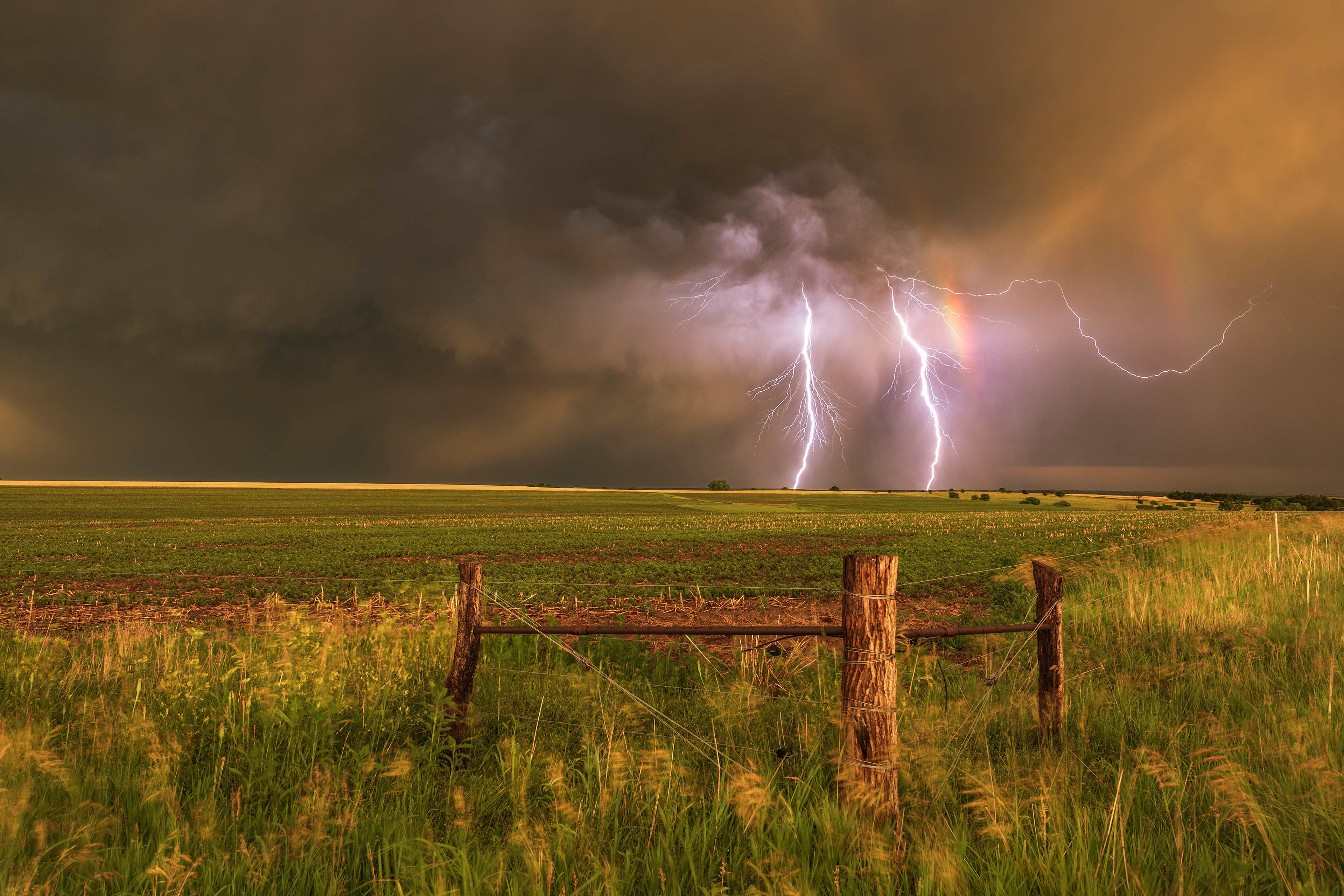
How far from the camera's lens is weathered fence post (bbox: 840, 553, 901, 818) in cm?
354

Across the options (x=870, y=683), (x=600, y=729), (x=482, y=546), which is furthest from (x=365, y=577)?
(x=870, y=683)

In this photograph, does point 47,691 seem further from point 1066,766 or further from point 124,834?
point 1066,766

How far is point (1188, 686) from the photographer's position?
6.04 m

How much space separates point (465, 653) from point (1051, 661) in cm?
479

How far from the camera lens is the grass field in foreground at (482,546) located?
63.5 ft

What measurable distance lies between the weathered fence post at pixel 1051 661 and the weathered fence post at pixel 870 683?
201cm

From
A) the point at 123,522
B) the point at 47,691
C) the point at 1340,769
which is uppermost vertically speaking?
the point at 1340,769

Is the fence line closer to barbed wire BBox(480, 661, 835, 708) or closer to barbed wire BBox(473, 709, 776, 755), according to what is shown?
barbed wire BBox(480, 661, 835, 708)

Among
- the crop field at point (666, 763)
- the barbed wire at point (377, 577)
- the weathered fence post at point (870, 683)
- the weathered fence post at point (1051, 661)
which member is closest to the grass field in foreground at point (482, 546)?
the barbed wire at point (377, 577)

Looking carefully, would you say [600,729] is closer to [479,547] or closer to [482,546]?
[479,547]

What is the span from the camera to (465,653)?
197 inches

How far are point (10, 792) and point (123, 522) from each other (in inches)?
2413

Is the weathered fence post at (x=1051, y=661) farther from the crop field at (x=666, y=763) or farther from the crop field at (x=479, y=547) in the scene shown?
the crop field at (x=479, y=547)

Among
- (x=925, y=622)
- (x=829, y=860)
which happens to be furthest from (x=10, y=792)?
(x=925, y=622)
